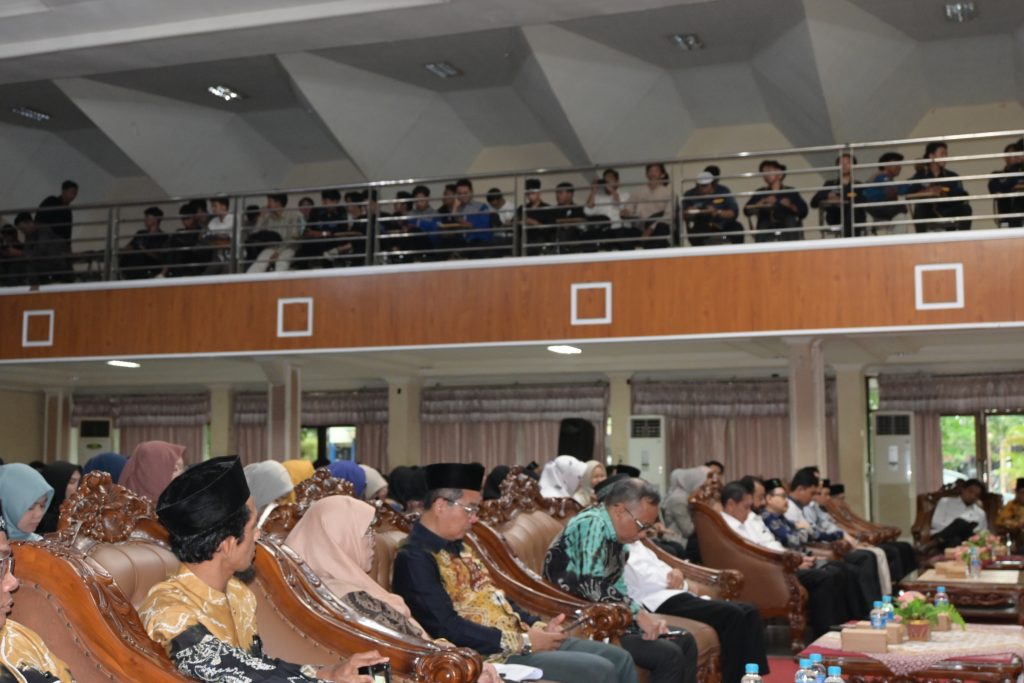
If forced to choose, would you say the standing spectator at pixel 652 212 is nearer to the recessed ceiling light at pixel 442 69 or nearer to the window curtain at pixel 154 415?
the recessed ceiling light at pixel 442 69

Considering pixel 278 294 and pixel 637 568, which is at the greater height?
pixel 278 294

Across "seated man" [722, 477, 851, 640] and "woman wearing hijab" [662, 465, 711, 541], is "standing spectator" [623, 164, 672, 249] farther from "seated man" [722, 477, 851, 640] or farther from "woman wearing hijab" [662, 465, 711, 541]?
"seated man" [722, 477, 851, 640]

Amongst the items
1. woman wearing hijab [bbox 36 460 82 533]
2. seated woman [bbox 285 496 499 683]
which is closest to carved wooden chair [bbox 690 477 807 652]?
woman wearing hijab [bbox 36 460 82 533]

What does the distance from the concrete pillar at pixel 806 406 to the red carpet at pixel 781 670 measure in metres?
3.13

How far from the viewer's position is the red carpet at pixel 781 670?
6.28 m

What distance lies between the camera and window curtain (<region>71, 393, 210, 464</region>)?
50.3 feet

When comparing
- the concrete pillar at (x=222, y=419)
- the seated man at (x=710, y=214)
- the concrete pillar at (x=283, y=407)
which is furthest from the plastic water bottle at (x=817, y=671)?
the concrete pillar at (x=222, y=419)

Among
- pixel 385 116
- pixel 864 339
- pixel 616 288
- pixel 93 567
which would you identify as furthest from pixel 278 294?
pixel 93 567

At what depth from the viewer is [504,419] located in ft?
46.3

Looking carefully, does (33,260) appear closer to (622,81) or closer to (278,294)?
(278,294)

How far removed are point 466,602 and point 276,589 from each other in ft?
3.12

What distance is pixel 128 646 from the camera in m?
2.48

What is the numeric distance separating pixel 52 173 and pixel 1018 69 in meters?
11.7

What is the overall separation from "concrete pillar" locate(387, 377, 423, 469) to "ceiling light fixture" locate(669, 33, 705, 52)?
504 cm
